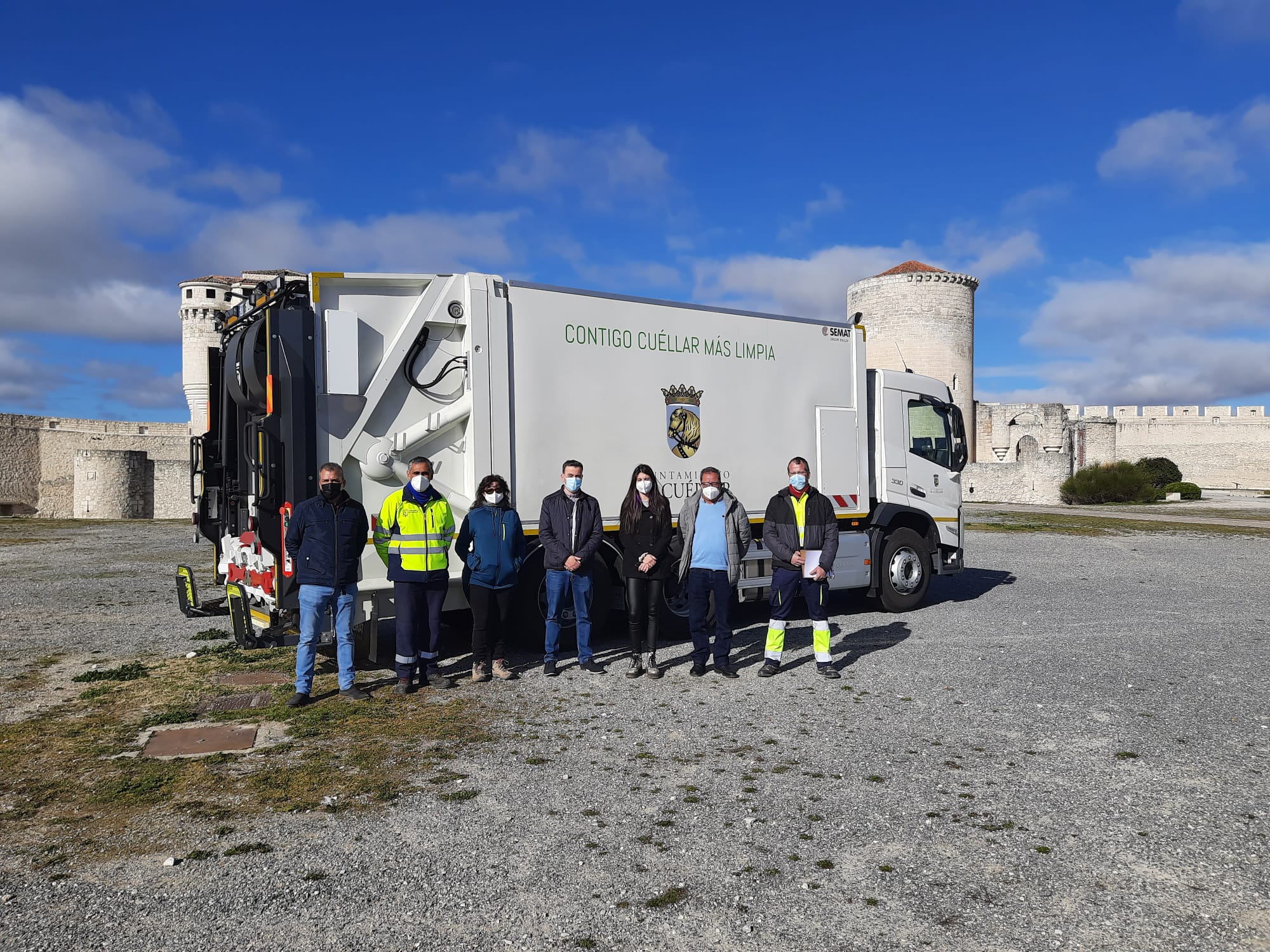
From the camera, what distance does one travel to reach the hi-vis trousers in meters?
6.61

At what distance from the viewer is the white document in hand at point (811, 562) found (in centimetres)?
666

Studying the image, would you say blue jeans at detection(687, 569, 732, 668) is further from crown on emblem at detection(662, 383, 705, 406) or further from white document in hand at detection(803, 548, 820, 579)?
crown on emblem at detection(662, 383, 705, 406)

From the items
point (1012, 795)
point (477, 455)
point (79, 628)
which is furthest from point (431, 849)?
point (79, 628)

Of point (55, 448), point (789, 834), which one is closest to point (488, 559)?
point (789, 834)

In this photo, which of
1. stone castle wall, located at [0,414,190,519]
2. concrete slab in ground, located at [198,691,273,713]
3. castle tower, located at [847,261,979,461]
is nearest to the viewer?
concrete slab in ground, located at [198,691,273,713]

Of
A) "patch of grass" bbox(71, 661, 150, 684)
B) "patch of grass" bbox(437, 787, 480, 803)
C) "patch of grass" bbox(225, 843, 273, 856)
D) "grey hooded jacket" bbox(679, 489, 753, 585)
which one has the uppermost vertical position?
"grey hooded jacket" bbox(679, 489, 753, 585)

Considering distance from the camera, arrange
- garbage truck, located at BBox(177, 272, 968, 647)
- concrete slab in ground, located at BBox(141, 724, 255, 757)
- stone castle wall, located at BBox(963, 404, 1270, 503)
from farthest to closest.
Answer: stone castle wall, located at BBox(963, 404, 1270, 503) → garbage truck, located at BBox(177, 272, 968, 647) → concrete slab in ground, located at BBox(141, 724, 255, 757)

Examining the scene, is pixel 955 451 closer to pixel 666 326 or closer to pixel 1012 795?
pixel 666 326

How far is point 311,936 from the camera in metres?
2.90

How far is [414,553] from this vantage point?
20.1 feet

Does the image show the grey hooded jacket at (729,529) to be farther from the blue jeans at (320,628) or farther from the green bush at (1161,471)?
the green bush at (1161,471)

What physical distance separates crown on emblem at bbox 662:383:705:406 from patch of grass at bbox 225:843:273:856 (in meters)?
5.06

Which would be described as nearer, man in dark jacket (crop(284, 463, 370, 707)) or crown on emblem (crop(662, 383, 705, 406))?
man in dark jacket (crop(284, 463, 370, 707))

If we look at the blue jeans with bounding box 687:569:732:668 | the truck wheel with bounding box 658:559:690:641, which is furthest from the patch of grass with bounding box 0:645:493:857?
the truck wheel with bounding box 658:559:690:641
